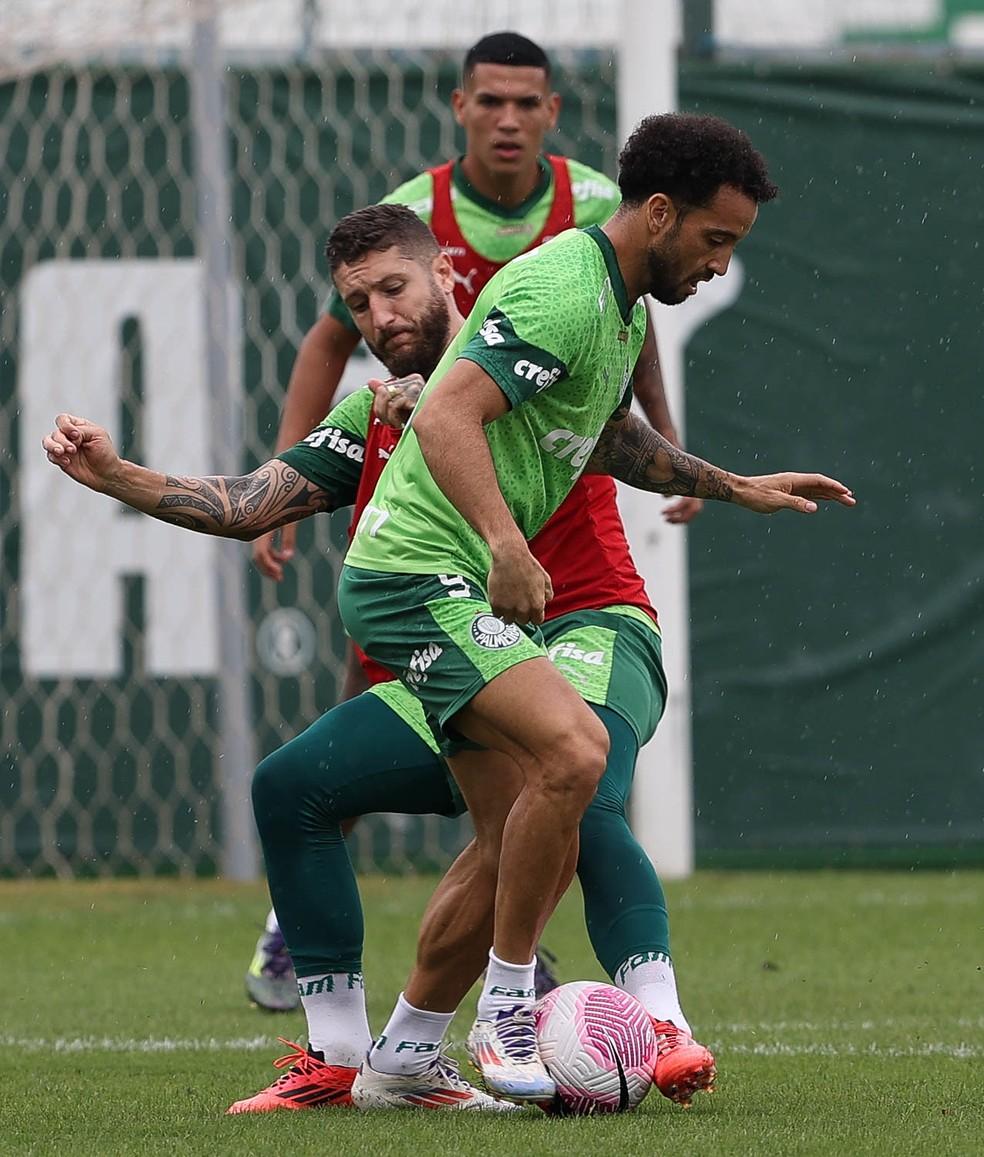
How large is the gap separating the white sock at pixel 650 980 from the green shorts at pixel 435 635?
24.0 inches

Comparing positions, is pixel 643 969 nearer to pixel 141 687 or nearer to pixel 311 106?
pixel 141 687

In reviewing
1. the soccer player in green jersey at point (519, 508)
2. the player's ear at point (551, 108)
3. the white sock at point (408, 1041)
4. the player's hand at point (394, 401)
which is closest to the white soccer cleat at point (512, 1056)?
the soccer player in green jersey at point (519, 508)

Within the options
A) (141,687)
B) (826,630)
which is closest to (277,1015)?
(141,687)

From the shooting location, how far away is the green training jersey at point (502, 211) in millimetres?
5734

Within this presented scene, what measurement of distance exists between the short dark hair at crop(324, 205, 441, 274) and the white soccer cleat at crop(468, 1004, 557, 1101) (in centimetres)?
159

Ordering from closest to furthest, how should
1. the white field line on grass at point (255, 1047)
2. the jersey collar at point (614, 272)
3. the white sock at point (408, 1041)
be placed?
the jersey collar at point (614, 272)
the white sock at point (408, 1041)
the white field line on grass at point (255, 1047)

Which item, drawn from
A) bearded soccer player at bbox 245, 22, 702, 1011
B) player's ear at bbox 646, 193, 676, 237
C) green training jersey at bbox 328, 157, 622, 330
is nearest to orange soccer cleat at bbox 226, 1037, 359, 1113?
bearded soccer player at bbox 245, 22, 702, 1011

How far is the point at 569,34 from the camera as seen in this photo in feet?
30.3

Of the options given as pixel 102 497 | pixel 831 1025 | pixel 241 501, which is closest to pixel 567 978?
pixel 831 1025

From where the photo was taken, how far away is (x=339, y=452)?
14.9 feet

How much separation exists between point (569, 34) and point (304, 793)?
18.9ft

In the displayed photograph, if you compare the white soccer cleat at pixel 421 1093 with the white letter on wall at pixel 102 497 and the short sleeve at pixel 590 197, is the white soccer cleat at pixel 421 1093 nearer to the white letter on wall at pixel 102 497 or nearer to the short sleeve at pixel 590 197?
the short sleeve at pixel 590 197

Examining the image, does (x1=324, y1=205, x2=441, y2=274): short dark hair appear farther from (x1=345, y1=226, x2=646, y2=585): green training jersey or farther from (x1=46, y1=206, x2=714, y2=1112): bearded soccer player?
Result: (x1=345, y1=226, x2=646, y2=585): green training jersey

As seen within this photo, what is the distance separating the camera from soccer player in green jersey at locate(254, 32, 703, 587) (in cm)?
573
